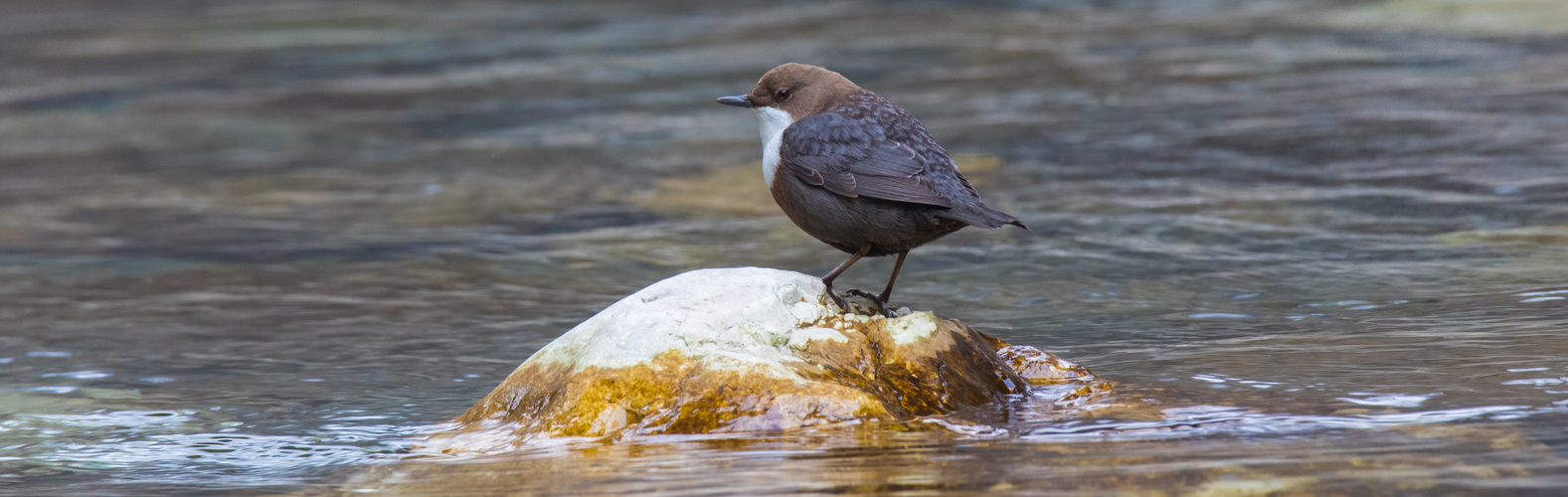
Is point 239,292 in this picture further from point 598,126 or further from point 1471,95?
point 1471,95

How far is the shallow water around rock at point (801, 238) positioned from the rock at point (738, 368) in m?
0.12

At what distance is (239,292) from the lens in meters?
6.83

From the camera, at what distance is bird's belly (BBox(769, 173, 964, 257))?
402 centimetres

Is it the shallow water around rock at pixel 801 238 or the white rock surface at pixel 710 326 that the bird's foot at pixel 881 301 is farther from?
the shallow water around rock at pixel 801 238

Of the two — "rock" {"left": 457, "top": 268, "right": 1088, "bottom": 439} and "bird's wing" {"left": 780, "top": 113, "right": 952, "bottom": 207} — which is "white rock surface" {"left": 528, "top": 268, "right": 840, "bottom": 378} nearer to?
"rock" {"left": 457, "top": 268, "right": 1088, "bottom": 439}

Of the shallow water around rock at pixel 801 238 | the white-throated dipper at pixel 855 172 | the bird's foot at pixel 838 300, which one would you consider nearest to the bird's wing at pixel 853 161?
the white-throated dipper at pixel 855 172

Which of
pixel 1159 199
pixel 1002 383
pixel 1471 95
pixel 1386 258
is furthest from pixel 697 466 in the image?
pixel 1471 95

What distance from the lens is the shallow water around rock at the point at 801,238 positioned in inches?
138

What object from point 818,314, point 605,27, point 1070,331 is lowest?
point 1070,331

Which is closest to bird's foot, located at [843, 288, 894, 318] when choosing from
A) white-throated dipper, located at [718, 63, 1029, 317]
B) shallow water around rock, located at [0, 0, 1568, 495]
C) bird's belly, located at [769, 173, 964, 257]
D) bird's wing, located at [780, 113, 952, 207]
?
white-throated dipper, located at [718, 63, 1029, 317]

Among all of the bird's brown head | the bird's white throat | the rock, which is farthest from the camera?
the bird's brown head

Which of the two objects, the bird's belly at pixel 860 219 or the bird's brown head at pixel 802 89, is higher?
the bird's brown head at pixel 802 89

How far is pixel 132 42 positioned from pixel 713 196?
35.4 feet

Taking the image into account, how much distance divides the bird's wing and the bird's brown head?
3.6 inches
